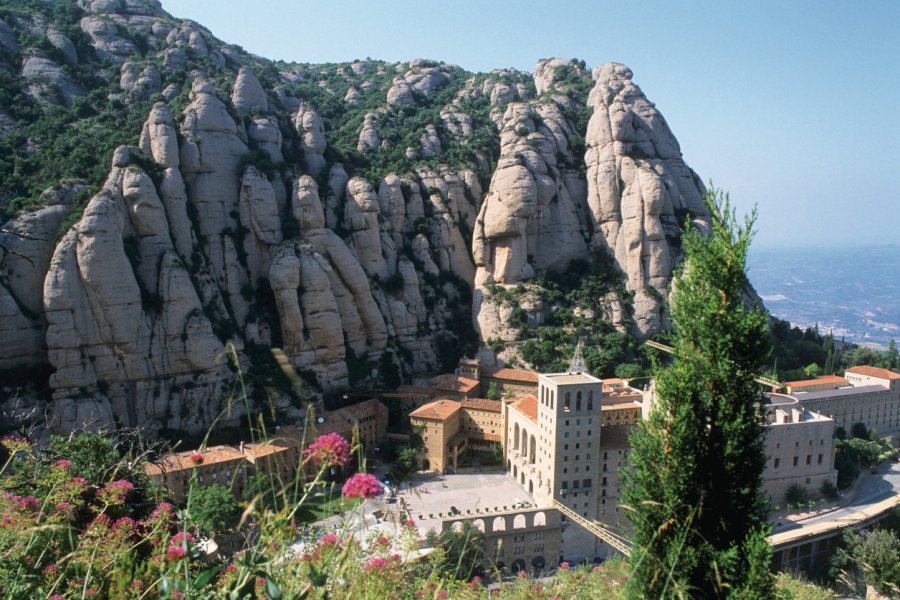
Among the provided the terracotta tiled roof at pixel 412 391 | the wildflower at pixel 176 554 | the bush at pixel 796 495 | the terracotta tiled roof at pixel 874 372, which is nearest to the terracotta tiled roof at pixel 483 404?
the terracotta tiled roof at pixel 412 391

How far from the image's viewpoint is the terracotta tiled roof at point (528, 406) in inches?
1554

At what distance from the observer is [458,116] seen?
228ft

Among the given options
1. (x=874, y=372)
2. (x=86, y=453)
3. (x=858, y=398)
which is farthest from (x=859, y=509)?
(x=86, y=453)

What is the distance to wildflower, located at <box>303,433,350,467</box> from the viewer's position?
16.1 ft

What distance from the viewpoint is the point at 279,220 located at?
4875 centimetres

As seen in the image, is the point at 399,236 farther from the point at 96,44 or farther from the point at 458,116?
the point at 96,44

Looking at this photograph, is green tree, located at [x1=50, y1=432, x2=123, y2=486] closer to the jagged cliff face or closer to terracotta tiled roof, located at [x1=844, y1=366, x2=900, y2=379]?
the jagged cliff face

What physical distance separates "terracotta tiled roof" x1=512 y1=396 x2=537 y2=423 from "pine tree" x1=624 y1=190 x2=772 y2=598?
28.1 meters

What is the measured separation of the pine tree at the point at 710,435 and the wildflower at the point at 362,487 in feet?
21.1

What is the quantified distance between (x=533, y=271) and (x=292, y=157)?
25426 mm

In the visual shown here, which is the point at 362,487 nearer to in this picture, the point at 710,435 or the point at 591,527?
the point at 710,435

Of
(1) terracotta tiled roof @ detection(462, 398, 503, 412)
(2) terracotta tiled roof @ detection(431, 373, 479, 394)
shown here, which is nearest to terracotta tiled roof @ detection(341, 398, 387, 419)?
(2) terracotta tiled roof @ detection(431, 373, 479, 394)

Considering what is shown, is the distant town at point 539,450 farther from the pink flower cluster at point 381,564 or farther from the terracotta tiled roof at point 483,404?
the pink flower cluster at point 381,564

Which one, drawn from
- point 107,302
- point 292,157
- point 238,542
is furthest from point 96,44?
point 238,542
